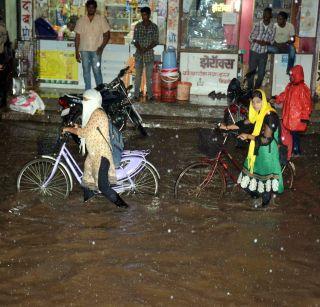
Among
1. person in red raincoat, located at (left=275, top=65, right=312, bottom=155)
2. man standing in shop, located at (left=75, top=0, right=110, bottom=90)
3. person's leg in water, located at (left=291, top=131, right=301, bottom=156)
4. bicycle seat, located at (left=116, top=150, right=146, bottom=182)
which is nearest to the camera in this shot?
bicycle seat, located at (left=116, top=150, right=146, bottom=182)

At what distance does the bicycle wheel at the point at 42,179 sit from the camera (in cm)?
805

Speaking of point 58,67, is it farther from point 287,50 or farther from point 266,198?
point 266,198

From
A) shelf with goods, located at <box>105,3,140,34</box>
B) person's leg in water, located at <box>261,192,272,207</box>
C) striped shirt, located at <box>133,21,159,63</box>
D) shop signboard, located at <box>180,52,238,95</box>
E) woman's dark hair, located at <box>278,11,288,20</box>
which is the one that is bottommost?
person's leg in water, located at <box>261,192,272,207</box>

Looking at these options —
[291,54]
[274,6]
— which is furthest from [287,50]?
[274,6]

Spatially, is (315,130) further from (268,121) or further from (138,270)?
(138,270)

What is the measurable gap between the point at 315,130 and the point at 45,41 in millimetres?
6691

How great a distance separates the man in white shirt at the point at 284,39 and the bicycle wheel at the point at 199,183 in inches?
274

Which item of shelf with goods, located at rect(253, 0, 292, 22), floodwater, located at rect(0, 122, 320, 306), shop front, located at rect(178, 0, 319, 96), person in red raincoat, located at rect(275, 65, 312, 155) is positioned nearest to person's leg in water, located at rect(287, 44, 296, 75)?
shop front, located at rect(178, 0, 319, 96)

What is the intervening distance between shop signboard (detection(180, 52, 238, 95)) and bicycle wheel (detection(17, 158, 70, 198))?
7804 millimetres

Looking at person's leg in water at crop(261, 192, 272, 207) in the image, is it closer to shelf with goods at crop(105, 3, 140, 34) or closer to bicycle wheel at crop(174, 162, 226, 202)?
bicycle wheel at crop(174, 162, 226, 202)

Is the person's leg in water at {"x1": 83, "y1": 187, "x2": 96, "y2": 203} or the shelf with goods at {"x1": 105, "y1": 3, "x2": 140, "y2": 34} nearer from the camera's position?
the person's leg in water at {"x1": 83, "y1": 187, "x2": 96, "y2": 203}

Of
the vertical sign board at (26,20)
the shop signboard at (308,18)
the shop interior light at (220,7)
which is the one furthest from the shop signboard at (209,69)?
the vertical sign board at (26,20)

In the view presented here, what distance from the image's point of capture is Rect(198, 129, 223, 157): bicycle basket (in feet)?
25.9

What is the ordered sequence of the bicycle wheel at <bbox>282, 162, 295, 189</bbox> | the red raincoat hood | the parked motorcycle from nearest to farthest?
the bicycle wheel at <bbox>282, 162, 295, 189</bbox> < the red raincoat hood < the parked motorcycle
